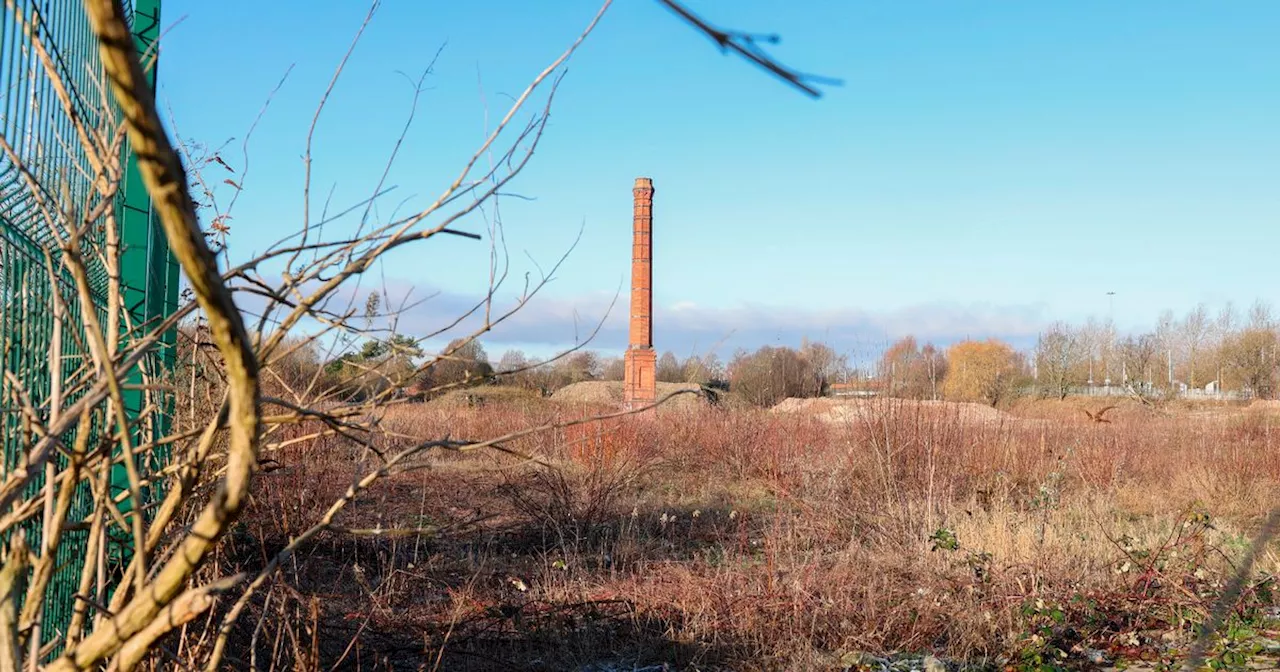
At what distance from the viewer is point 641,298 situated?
27.5 meters

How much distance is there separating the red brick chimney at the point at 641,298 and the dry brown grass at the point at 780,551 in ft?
53.7

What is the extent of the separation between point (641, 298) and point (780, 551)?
71.0 feet

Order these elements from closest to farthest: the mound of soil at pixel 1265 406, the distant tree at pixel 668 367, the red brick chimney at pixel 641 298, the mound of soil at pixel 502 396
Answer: the mound of soil at pixel 502 396 < the mound of soil at pixel 1265 406 < the red brick chimney at pixel 641 298 < the distant tree at pixel 668 367

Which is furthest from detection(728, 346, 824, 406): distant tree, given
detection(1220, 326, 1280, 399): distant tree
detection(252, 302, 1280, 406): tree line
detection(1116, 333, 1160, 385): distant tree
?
detection(1220, 326, 1280, 399): distant tree

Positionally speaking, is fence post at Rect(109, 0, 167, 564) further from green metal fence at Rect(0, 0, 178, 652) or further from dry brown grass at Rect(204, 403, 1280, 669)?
dry brown grass at Rect(204, 403, 1280, 669)

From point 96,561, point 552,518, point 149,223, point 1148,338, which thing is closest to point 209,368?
point 149,223

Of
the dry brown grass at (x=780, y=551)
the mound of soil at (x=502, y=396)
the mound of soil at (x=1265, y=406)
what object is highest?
the mound of soil at (x=502, y=396)

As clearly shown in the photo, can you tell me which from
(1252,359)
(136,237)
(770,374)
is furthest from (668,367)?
(136,237)

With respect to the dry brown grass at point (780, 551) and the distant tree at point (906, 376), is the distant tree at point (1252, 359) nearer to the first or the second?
the dry brown grass at point (780, 551)

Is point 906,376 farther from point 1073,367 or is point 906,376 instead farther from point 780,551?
point 1073,367

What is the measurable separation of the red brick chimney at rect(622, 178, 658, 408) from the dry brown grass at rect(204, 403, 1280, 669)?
1636 cm

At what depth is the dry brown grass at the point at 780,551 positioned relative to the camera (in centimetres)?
415

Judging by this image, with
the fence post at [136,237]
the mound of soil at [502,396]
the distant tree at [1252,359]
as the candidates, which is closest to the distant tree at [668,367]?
the mound of soil at [502,396]

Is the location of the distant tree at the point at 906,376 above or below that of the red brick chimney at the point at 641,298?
below
